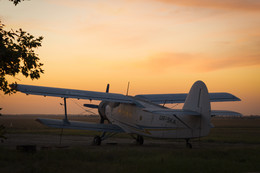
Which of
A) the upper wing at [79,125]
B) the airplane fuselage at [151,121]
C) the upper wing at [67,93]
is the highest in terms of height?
the upper wing at [67,93]

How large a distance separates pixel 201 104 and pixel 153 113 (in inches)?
116

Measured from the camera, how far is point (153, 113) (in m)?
18.0

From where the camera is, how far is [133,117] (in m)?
20.0

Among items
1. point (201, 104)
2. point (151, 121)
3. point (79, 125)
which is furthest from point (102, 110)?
point (201, 104)

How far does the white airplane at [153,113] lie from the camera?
53.3 ft

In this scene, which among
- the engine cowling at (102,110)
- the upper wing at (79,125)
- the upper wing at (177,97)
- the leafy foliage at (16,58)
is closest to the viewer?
the leafy foliage at (16,58)

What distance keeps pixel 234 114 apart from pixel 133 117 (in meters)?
6.31

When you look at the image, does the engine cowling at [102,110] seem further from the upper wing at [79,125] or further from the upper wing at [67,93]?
the upper wing at [67,93]

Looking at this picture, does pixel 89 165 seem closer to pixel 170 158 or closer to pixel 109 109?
pixel 170 158

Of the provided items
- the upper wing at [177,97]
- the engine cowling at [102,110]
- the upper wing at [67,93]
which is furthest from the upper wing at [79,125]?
the upper wing at [177,97]

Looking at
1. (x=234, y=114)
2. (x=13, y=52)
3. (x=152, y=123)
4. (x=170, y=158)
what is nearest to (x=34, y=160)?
(x=13, y=52)

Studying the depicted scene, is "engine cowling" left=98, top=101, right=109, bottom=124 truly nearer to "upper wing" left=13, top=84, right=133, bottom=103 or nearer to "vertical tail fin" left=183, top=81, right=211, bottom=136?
"upper wing" left=13, top=84, right=133, bottom=103

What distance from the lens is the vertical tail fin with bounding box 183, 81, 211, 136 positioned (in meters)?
16.1

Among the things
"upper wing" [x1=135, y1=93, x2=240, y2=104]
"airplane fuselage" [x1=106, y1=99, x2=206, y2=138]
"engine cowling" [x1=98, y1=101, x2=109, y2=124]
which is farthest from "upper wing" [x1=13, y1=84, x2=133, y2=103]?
"engine cowling" [x1=98, y1=101, x2=109, y2=124]
